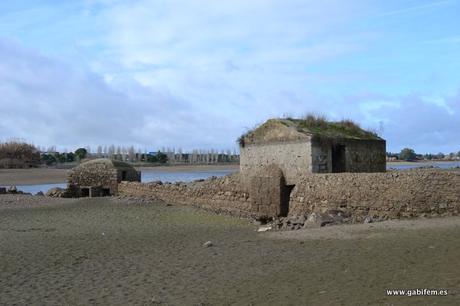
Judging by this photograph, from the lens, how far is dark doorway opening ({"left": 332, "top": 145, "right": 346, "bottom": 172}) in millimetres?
16609

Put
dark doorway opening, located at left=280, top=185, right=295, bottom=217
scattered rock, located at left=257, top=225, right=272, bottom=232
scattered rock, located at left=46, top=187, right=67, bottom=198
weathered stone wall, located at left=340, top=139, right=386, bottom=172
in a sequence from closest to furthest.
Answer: scattered rock, located at left=257, top=225, right=272, bottom=232, dark doorway opening, located at left=280, top=185, right=295, bottom=217, weathered stone wall, located at left=340, top=139, right=386, bottom=172, scattered rock, located at left=46, top=187, right=67, bottom=198

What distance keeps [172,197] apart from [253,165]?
612 centimetres

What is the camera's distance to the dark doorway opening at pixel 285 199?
16109 millimetres

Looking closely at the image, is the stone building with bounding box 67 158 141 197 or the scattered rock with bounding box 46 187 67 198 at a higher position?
the stone building with bounding box 67 158 141 197

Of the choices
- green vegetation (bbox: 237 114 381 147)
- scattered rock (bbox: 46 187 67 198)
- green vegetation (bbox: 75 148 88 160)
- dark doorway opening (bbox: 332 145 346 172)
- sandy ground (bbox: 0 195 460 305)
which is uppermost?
green vegetation (bbox: 75 148 88 160)

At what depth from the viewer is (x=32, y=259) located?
10.3m

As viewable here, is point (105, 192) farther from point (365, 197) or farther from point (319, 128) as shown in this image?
point (365, 197)

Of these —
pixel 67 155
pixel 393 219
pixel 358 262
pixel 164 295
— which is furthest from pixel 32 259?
pixel 67 155

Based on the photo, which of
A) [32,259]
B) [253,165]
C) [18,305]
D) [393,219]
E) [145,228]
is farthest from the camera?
[253,165]

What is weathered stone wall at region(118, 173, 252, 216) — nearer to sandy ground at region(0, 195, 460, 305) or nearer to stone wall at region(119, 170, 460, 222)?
stone wall at region(119, 170, 460, 222)

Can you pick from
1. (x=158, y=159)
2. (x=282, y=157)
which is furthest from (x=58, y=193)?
(x=158, y=159)

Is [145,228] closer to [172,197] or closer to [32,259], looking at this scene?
[32,259]

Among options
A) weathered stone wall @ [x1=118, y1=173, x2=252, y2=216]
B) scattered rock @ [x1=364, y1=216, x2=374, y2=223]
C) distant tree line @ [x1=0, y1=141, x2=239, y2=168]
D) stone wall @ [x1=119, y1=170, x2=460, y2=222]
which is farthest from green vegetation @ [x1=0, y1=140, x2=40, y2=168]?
scattered rock @ [x1=364, y1=216, x2=374, y2=223]

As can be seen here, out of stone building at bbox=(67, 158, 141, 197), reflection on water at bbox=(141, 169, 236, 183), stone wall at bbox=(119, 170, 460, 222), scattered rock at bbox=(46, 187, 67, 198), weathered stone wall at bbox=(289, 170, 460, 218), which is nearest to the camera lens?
weathered stone wall at bbox=(289, 170, 460, 218)
